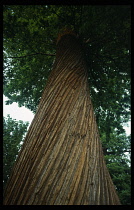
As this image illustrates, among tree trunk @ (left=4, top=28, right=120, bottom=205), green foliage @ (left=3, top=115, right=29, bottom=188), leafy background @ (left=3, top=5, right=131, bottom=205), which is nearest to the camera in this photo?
tree trunk @ (left=4, top=28, right=120, bottom=205)

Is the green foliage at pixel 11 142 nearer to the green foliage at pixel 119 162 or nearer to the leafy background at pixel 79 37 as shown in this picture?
the leafy background at pixel 79 37

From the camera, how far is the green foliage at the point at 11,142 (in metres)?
6.92

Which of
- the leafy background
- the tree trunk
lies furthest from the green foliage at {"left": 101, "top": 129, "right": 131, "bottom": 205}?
the tree trunk

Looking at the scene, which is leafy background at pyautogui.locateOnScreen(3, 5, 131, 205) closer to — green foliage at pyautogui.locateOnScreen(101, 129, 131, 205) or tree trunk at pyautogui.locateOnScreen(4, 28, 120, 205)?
tree trunk at pyautogui.locateOnScreen(4, 28, 120, 205)

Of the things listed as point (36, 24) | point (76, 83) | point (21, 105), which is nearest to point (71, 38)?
point (36, 24)

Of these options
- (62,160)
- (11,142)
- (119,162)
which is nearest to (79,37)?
(62,160)

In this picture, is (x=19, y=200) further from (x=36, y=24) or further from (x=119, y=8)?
(x=36, y=24)

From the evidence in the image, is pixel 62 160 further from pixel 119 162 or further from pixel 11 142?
pixel 119 162

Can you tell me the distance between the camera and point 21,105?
22.0 ft

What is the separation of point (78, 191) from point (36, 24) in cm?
342

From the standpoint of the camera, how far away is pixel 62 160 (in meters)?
1.30

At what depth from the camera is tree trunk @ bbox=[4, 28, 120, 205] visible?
3.64ft

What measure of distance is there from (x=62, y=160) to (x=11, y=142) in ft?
23.8

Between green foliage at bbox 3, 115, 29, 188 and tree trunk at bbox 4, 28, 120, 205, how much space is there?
20.4ft
